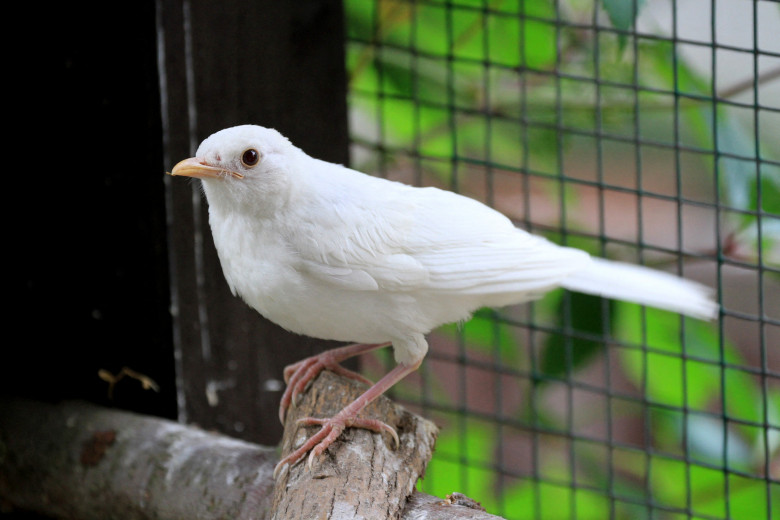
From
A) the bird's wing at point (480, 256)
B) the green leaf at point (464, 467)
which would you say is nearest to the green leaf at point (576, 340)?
the green leaf at point (464, 467)

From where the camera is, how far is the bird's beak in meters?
2.29

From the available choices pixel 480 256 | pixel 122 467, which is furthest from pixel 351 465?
pixel 122 467

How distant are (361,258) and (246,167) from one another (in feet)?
1.10

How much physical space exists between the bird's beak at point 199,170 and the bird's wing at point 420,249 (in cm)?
21

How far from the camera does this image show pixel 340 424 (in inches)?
98.7

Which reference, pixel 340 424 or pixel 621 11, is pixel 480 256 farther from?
pixel 621 11

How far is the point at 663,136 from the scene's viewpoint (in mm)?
3639

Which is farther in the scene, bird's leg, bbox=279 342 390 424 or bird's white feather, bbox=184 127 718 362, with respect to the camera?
bird's leg, bbox=279 342 390 424

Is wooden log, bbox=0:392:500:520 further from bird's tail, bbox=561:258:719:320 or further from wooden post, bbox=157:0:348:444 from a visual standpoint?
bird's tail, bbox=561:258:719:320

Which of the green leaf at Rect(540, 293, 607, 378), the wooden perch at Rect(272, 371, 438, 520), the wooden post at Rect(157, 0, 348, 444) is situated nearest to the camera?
the wooden perch at Rect(272, 371, 438, 520)

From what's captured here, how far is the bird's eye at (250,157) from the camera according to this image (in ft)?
7.82

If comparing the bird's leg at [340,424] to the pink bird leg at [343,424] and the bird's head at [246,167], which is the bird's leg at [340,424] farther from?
the bird's head at [246,167]

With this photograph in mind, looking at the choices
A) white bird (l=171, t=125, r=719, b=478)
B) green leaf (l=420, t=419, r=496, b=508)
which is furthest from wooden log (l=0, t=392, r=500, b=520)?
green leaf (l=420, t=419, r=496, b=508)

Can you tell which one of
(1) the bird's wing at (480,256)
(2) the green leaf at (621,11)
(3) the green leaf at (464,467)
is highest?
(2) the green leaf at (621,11)
